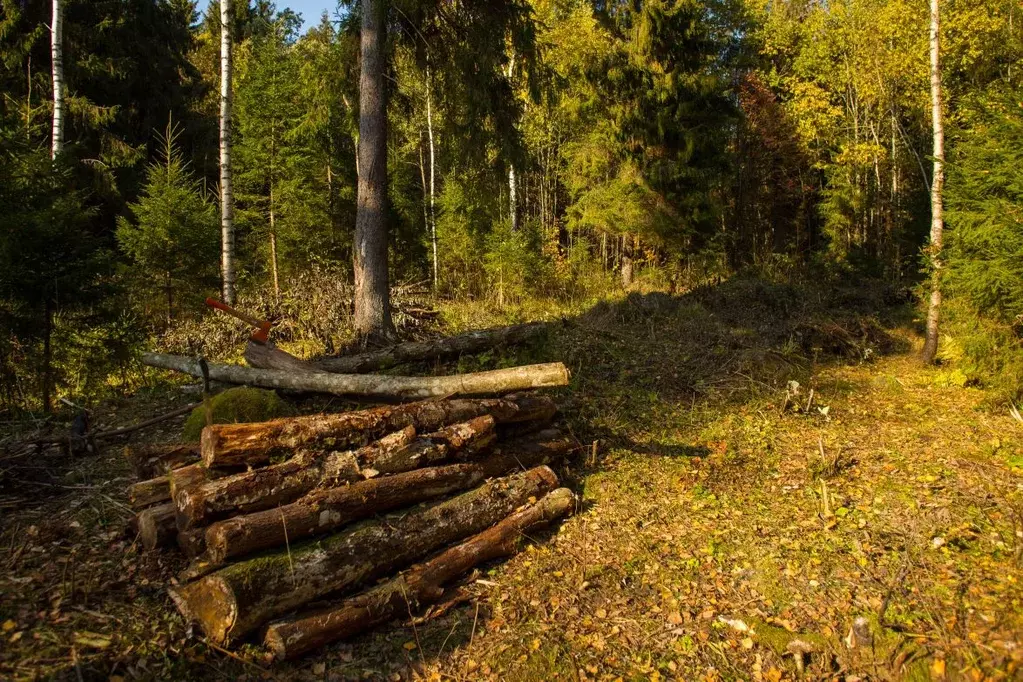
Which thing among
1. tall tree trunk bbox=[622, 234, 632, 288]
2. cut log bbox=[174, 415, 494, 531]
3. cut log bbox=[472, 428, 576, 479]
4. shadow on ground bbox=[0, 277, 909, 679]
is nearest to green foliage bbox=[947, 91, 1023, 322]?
shadow on ground bbox=[0, 277, 909, 679]

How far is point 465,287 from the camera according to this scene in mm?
17141

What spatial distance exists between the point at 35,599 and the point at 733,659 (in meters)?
4.45

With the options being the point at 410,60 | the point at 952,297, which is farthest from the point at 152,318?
the point at 952,297

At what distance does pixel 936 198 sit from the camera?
9.93 meters

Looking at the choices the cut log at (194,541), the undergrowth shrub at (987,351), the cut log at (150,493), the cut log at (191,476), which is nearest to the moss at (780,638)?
the cut log at (194,541)

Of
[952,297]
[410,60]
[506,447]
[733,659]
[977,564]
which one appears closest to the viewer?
[733,659]

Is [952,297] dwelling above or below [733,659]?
above

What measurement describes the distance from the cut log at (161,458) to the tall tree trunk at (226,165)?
6577mm

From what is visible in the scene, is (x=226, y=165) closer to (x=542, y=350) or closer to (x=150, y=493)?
→ (x=542, y=350)

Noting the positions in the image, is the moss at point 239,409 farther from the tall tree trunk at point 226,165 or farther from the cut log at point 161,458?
the tall tree trunk at point 226,165

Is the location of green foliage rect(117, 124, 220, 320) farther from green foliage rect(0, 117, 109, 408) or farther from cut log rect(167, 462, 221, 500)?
cut log rect(167, 462, 221, 500)

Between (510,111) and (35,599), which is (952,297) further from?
(35,599)

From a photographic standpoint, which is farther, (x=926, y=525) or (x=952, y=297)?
(x=952, y=297)

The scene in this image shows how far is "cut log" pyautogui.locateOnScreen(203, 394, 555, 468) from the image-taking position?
441 centimetres
